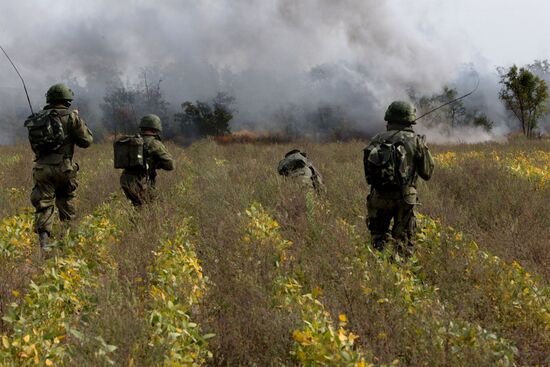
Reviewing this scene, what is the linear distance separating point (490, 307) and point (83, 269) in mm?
2824

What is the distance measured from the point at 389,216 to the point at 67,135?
142 inches

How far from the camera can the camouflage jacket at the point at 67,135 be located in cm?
480

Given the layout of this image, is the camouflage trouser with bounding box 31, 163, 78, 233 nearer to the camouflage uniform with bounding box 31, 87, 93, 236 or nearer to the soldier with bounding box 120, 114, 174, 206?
the camouflage uniform with bounding box 31, 87, 93, 236

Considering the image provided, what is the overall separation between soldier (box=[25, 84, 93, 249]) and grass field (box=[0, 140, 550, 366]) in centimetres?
28

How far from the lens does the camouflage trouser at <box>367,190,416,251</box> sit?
4.00 m

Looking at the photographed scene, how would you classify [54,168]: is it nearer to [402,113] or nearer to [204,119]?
[402,113]

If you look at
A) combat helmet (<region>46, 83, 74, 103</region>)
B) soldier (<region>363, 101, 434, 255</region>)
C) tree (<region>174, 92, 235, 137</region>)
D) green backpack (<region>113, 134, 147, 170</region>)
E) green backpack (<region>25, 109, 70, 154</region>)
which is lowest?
soldier (<region>363, 101, 434, 255</region>)

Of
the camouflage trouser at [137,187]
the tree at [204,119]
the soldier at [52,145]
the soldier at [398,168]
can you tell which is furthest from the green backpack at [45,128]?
the tree at [204,119]

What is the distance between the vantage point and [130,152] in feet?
16.9

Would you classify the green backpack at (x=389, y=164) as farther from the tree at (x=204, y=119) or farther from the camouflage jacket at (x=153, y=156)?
the tree at (x=204, y=119)

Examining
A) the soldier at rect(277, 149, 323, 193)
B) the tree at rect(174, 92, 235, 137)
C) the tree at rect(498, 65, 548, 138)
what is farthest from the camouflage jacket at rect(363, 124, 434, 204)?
the tree at rect(498, 65, 548, 138)

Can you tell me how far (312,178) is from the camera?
645 cm

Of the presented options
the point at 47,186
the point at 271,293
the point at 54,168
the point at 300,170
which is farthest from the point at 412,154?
the point at 47,186

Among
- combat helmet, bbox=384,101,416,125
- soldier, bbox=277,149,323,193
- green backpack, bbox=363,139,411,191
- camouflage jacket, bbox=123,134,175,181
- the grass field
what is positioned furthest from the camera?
soldier, bbox=277,149,323,193
